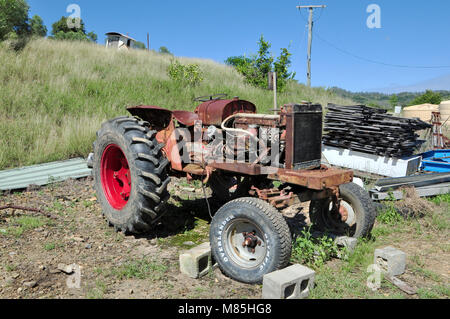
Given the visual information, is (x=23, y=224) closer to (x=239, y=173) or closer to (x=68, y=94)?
(x=239, y=173)

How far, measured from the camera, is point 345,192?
4.45m

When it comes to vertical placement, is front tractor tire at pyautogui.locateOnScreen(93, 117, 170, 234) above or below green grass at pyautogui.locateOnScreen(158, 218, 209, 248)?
above

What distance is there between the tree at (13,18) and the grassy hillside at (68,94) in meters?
0.97

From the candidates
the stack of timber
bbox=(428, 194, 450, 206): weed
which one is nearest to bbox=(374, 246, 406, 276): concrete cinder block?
bbox=(428, 194, 450, 206): weed

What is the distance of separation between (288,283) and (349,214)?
1930 mm

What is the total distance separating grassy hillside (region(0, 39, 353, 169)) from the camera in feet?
24.9

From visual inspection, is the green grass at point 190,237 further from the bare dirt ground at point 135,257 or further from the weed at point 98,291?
the weed at point 98,291

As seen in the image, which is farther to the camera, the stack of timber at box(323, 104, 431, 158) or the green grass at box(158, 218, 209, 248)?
the stack of timber at box(323, 104, 431, 158)

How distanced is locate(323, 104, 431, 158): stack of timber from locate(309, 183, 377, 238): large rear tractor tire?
3.67 meters

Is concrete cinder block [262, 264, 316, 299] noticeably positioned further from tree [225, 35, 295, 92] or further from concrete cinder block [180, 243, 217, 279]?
tree [225, 35, 295, 92]

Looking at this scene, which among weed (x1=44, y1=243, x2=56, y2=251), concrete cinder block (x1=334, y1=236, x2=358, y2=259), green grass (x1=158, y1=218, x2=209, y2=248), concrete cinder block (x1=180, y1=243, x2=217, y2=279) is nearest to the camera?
concrete cinder block (x1=180, y1=243, x2=217, y2=279)

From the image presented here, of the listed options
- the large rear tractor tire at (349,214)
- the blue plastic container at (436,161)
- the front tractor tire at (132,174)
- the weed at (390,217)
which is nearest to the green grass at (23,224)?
the front tractor tire at (132,174)

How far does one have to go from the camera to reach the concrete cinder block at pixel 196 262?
353cm

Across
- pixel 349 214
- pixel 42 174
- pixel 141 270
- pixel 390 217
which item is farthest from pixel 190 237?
pixel 42 174
